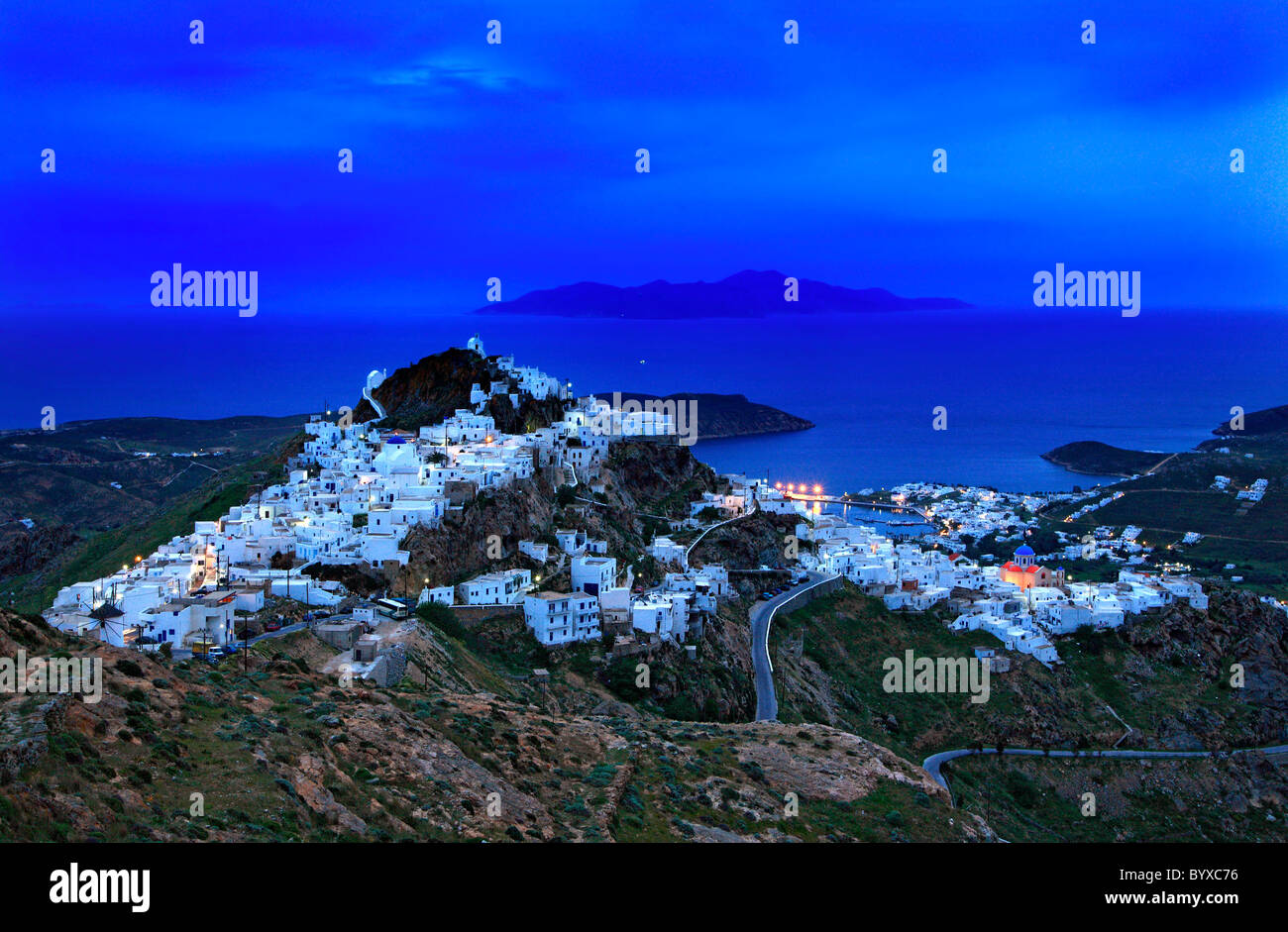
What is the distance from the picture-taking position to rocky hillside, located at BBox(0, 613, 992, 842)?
797cm

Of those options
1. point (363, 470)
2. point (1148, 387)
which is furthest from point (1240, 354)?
point (363, 470)

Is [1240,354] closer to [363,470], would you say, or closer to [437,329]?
[437,329]

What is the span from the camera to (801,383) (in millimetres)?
151875

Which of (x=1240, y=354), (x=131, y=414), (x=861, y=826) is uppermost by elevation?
(x=1240, y=354)

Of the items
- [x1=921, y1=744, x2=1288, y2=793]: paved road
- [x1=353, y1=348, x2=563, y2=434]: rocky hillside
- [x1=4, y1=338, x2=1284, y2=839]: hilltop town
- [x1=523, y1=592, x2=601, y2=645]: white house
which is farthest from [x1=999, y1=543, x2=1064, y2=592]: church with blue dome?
[x1=523, y1=592, x2=601, y2=645]: white house

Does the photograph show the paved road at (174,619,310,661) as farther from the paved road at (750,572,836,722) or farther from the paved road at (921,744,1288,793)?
the paved road at (921,744,1288,793)

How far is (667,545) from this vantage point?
33000 mm

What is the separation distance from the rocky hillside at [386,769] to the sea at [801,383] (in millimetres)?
61938

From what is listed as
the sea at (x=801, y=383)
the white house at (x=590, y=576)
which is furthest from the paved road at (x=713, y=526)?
the sea at (x=801, y=383)

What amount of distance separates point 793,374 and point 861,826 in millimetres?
150921

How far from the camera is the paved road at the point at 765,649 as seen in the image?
970 inches

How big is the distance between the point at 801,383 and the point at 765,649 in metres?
126

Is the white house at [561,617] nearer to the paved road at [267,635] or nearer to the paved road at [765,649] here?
the paved road at [765,649]
